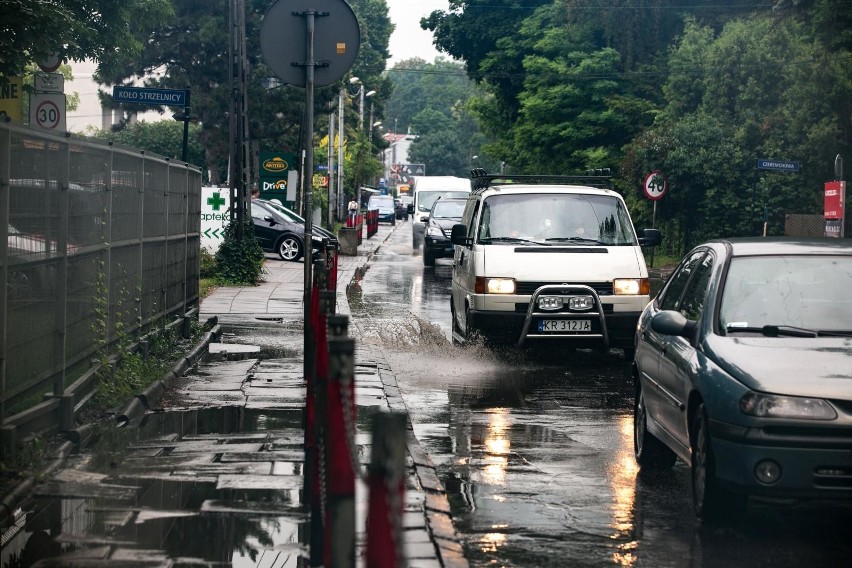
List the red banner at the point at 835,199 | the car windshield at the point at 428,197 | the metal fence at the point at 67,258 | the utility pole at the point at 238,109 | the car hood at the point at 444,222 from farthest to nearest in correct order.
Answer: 1. the car windshield at the point at 428,197
2. the car hood at the point at 444,222
3. the red banner at the point at 835,199
4. the utility pole at the point at 238,109
5. the metal fence at the point at 67,258

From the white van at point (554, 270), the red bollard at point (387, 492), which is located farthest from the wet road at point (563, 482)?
the red bollard at point (387, 492)

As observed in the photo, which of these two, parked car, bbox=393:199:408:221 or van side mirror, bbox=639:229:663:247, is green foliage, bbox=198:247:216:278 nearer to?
van side mirror, bbox=639:229:663:247

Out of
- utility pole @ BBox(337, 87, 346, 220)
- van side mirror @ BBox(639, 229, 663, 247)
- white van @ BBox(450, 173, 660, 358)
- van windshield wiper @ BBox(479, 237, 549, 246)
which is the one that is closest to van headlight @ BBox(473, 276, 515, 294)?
white van @ BBox(450, 173, 660, 358)

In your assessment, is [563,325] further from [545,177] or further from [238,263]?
[238,263]

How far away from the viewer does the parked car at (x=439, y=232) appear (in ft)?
109

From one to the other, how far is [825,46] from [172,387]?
1197 inches

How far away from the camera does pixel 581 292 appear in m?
14.0

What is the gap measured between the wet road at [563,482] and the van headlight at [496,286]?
30.8 inches

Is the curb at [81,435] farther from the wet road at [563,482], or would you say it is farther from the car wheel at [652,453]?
the car wheel at [652,453]

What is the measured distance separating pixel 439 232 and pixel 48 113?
776 inches

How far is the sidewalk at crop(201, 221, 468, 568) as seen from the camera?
6.02 m

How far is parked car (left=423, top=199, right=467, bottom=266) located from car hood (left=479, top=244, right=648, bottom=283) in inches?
677

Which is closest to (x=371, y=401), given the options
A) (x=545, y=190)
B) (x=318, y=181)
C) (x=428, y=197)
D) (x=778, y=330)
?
(x=778, y=330)

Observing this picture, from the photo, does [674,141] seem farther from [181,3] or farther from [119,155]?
[119,155]
